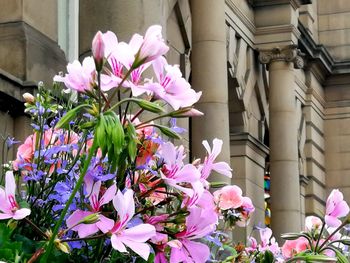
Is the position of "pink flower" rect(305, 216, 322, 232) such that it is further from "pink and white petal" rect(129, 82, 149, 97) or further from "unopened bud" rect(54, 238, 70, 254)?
"unopened bud" rect(54, 238, 70, 254)

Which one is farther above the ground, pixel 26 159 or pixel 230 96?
pixel 230 96

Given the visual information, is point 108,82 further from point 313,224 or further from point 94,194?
point 313,224

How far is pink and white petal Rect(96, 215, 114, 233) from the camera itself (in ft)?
8.36

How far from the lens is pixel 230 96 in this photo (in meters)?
20.8

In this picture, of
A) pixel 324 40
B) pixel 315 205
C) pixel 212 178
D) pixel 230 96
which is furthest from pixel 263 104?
pixel 212 178

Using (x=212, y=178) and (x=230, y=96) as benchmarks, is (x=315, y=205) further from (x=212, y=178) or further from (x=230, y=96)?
(x=212, y=178)

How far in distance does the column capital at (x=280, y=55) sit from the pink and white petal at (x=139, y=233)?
60.3 ft

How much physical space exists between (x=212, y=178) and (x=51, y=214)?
9.87 meters

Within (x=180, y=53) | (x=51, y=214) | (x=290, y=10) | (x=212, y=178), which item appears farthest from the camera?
(x=290, y=10)

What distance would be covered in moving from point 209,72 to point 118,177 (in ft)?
42.3

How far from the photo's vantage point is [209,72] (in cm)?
1562

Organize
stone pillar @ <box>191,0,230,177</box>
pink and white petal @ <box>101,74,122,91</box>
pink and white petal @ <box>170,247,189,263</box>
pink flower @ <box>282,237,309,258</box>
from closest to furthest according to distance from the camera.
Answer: pink and white petal @ <box>101,74,122,91</box>, pink and white petal @ <box>170,247,189,263</box>, pink flower @ <box>282,237,309,258</box>, stone pillar @ <box>191,0,230,177</box>

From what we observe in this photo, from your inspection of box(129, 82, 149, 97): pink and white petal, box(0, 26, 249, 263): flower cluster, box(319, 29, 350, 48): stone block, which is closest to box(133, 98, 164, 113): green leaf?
box(0, 26, 249, 263): flower cluster

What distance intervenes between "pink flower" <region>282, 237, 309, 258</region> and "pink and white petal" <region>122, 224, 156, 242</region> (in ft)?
4.93
